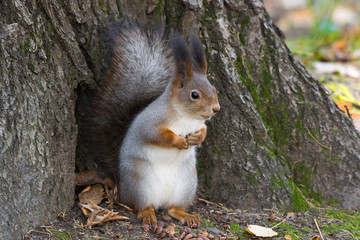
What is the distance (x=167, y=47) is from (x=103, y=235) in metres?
0.71

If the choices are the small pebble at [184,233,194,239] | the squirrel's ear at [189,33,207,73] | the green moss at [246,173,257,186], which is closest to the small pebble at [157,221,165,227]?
the small pebble at [184,233,194,239]

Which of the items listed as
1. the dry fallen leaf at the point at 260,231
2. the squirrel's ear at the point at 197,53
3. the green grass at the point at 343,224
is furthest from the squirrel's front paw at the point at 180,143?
the green grass at the point at 343,224

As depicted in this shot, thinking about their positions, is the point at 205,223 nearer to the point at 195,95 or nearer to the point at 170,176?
the point at 170,176

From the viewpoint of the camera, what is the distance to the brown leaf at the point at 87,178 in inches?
73.5

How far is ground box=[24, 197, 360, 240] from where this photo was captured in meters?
1.57

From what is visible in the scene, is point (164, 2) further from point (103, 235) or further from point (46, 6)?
point (103, 235)

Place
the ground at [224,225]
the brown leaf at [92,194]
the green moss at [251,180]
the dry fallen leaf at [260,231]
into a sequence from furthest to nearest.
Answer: the green moss at [251,180]
the brown leaf at [92,194]
the dry fallen leaf at [260,231]
the ground at [224,225]

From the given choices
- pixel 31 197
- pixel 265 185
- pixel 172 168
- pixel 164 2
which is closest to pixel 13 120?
pixel 31 197

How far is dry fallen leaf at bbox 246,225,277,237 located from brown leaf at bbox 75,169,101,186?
60cm

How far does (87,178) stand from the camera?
1.89 meters

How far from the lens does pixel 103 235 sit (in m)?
1.57

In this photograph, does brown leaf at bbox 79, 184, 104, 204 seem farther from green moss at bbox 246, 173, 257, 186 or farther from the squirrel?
green moss at bbox 246, 173, 257, 186

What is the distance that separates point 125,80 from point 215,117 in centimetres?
37

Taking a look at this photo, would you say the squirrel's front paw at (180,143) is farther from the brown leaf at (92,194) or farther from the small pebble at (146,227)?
the brown leaf at (92,194)
